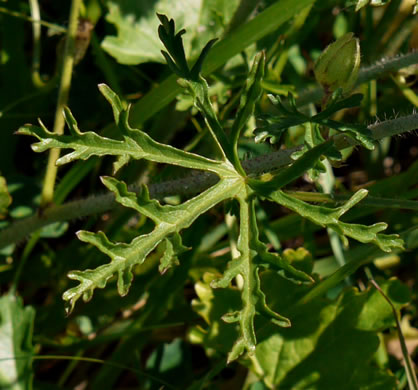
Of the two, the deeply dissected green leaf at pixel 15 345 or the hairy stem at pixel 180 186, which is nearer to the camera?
the hairy stem at pixel 180 186

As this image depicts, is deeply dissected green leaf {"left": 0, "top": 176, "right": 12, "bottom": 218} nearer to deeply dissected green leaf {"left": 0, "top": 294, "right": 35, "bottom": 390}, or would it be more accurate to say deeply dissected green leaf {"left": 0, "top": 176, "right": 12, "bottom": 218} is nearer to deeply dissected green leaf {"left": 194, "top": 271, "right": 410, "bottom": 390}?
deeply dissected green leaf {"left": 0, "top": 294, "right": 35, "bottom": 390}

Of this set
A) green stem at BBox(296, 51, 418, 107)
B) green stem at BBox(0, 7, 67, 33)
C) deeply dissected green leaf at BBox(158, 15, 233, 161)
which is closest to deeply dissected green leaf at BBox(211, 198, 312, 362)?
deeply dissected green leaf at BBox(158, 15, 233, 161)

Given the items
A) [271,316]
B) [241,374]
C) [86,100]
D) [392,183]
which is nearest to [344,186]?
[392,183]

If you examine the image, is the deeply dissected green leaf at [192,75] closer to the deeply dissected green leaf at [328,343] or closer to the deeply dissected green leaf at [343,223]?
the deeply dissected green leaf at [343,223]

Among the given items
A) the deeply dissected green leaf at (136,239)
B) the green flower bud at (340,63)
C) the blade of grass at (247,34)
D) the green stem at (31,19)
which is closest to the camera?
the deeply dissected green leaf at (136,239)

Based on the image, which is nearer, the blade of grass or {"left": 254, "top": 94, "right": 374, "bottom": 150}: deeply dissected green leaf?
{"left": 254, "top": 94, "right": 374, "bottom": 150}: deeply dissected green leaf

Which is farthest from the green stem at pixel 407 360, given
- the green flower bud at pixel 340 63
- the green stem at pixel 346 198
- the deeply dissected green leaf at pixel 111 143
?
the deeply dissected green leaf at pixel 111 143

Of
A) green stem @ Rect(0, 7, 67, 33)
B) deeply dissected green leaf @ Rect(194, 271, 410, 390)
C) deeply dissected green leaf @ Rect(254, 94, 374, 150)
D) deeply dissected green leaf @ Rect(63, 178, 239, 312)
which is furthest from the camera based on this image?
green stem @ Rect(0, 7, 67, 33)
